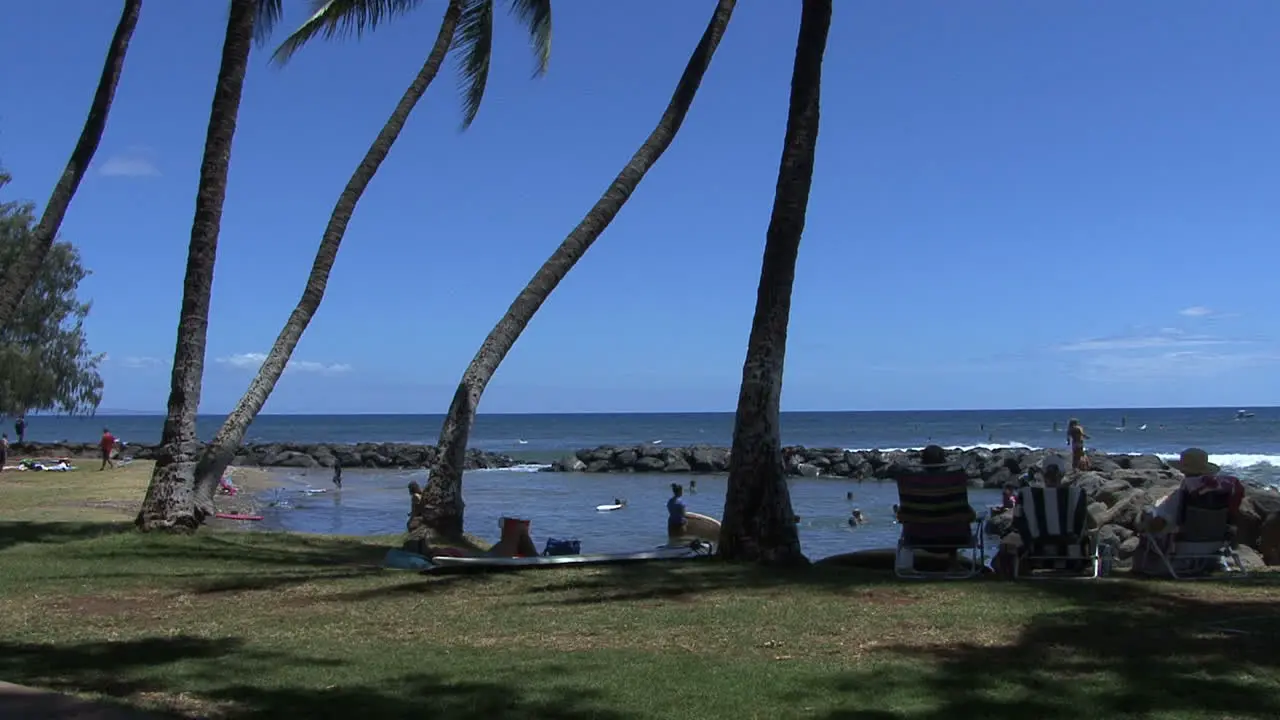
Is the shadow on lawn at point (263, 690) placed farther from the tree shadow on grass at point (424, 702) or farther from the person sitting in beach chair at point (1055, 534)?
the person sitting in beach chair at point (1055, 534)

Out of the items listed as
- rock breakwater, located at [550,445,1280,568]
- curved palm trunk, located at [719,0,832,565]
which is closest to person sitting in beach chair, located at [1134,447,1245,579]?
curved palm trunk, located at [719,0,832,565]

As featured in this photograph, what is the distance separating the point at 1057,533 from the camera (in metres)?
10.1

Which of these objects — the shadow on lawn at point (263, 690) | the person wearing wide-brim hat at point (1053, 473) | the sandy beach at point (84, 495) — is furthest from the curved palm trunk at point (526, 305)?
the shadow on lawn at point (263, 690)

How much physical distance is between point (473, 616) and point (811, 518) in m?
21.2

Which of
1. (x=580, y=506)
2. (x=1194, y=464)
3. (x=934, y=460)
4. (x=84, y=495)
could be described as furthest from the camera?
(x=580, y=506)

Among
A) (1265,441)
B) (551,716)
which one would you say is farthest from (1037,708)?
(1265,441)

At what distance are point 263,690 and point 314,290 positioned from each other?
35.9ft

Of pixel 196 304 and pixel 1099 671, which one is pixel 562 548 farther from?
pixel 1099 671

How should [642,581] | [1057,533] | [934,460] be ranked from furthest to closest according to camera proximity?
1. [934,460]
2. [1057,533]
3. [642,581]

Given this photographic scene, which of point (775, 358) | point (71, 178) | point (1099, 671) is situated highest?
point (71, 178)

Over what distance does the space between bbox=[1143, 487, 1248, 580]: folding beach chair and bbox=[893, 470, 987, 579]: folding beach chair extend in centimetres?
155

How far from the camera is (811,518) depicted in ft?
93.0

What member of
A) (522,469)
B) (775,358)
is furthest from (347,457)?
(775,358)

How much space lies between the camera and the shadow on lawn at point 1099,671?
509 cm
